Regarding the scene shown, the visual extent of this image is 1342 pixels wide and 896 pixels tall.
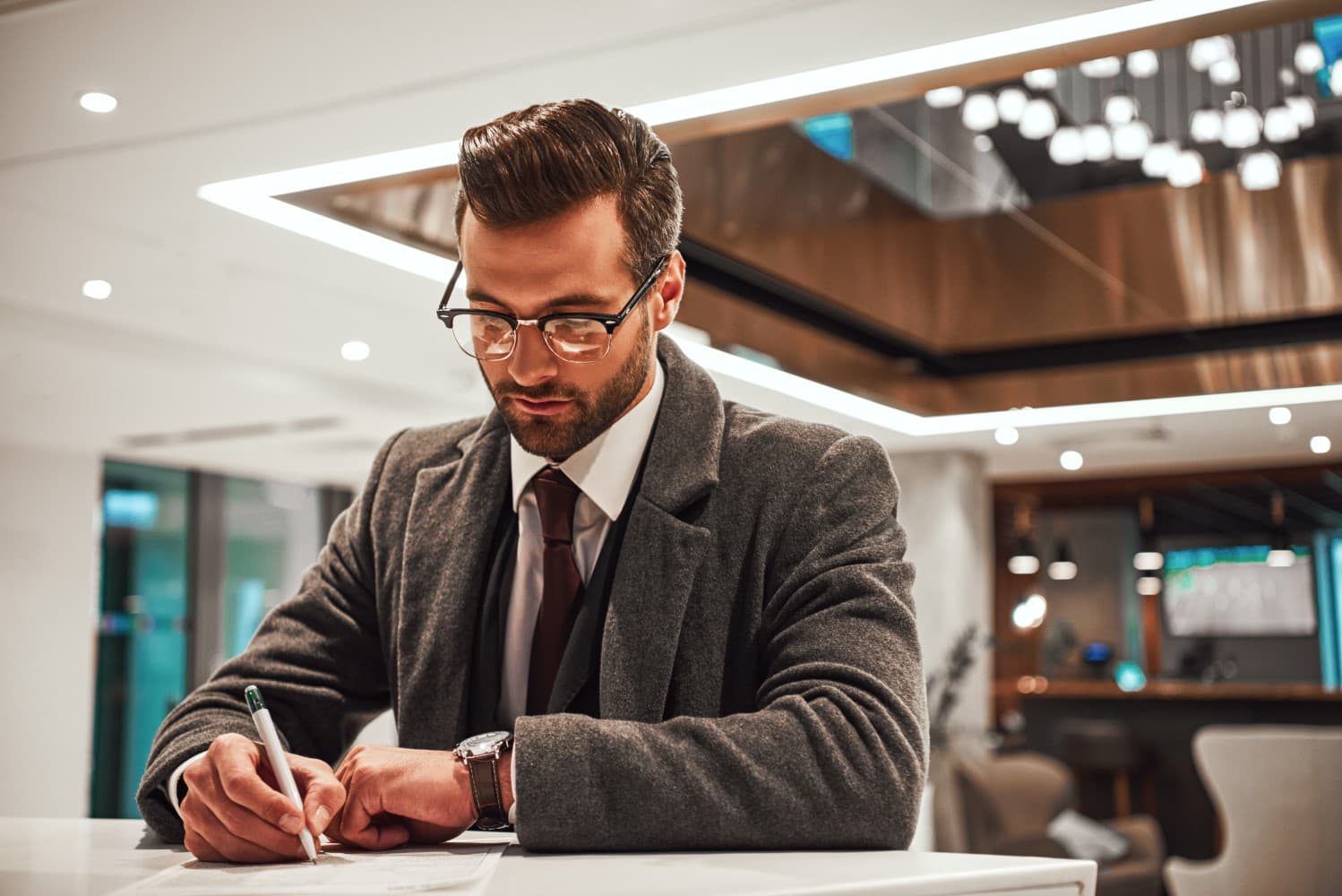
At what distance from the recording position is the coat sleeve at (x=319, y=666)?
122 cm

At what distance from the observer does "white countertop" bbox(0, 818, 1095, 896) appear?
0.72 meters

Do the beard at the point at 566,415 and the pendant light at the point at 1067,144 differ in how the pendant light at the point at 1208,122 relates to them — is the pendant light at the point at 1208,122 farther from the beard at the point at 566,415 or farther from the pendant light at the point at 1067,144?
the beard at the point at 566,415

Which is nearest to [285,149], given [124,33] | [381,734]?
[124,33]

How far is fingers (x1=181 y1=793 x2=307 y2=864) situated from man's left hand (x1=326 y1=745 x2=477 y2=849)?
0.06m

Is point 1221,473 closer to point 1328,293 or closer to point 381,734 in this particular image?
point 1328,293

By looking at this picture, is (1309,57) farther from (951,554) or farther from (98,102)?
(951,554)

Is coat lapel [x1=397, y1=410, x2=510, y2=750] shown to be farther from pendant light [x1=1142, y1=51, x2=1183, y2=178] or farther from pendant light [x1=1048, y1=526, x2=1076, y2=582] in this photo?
pendant light [x1=1048, y1=526, x2=1076, y2=582]

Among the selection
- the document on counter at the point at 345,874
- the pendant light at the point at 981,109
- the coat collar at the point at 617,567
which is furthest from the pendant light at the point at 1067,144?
the document on counter at the point at 345,874

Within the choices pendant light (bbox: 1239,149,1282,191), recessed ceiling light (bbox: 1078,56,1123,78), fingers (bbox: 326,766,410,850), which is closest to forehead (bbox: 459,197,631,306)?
fingers (bbox: 326,766,410,850)

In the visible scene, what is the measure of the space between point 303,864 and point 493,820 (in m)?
0.15

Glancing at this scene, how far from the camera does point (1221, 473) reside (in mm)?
11219

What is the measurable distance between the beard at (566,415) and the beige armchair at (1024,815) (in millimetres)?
6136

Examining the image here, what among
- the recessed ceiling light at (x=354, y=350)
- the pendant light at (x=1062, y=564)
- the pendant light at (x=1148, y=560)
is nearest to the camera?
the recessed ceiling light at (x=354, y=350)

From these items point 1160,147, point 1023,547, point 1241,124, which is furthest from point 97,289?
point 1023,547
